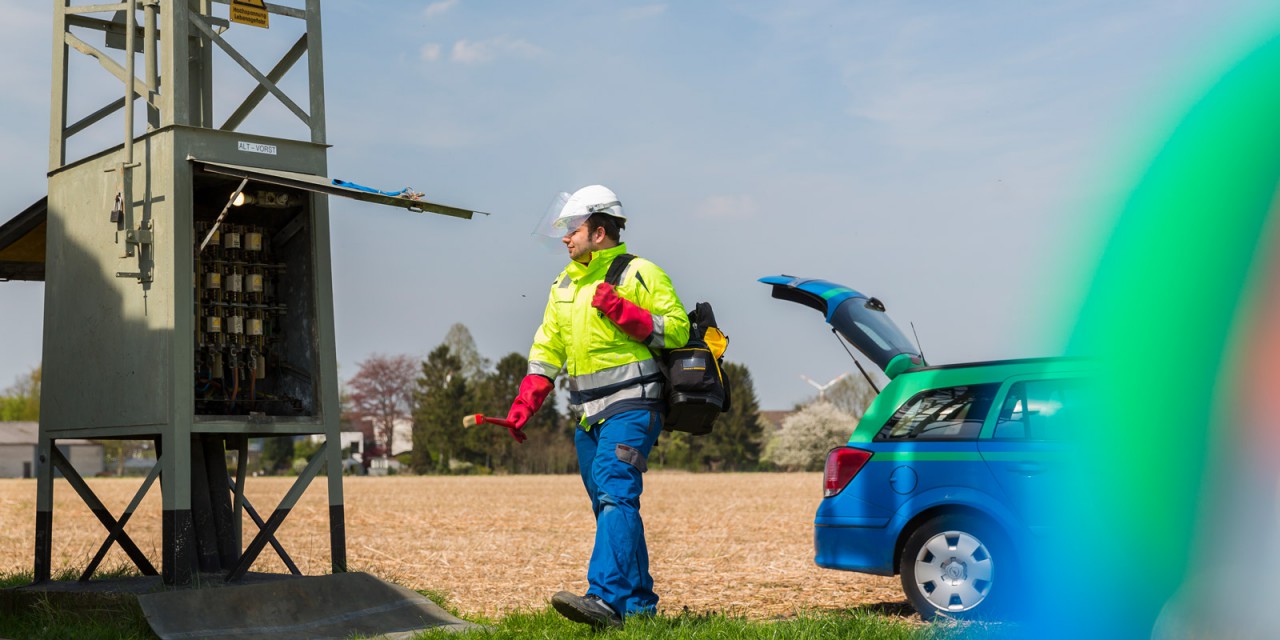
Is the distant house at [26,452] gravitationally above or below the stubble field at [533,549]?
above

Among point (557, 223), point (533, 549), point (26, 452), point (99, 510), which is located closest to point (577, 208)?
point (557, 223)

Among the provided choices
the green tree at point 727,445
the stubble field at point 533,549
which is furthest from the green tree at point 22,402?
the stubble field at point 533,549

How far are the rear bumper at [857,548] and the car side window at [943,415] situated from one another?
1.96 feet

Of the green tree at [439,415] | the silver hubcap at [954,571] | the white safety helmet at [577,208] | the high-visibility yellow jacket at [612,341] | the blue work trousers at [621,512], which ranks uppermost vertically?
the green tree at [439,415]

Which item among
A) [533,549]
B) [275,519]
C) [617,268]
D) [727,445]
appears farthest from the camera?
[727,445]

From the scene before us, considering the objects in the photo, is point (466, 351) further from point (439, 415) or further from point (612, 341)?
point (612, 341)

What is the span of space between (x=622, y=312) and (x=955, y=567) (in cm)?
277

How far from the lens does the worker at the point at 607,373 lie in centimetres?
693

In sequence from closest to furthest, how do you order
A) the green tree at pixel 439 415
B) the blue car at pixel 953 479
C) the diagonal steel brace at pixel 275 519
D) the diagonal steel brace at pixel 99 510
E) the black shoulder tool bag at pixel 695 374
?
the black shoulder tool bag at pixel 695 374, the blue car at pixel 953 479, the diagonal steel brace at pixel 275 519, the diagonal steel brace at pixel 99 510, the green tree at pixel 439 415

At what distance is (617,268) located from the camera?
7.36m

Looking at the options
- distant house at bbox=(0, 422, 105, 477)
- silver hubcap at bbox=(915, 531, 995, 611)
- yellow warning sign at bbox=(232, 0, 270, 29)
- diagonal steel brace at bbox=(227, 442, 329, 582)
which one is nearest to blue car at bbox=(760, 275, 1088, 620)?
silver hubcap at bbox=(915, 531, 995, 611)

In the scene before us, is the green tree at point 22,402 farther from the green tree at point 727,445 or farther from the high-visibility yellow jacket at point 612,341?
the high-visibility yellow jacket at point 612,341

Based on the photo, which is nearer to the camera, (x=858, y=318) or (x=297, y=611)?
(x=297, y=611)

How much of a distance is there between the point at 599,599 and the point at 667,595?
3.56m
